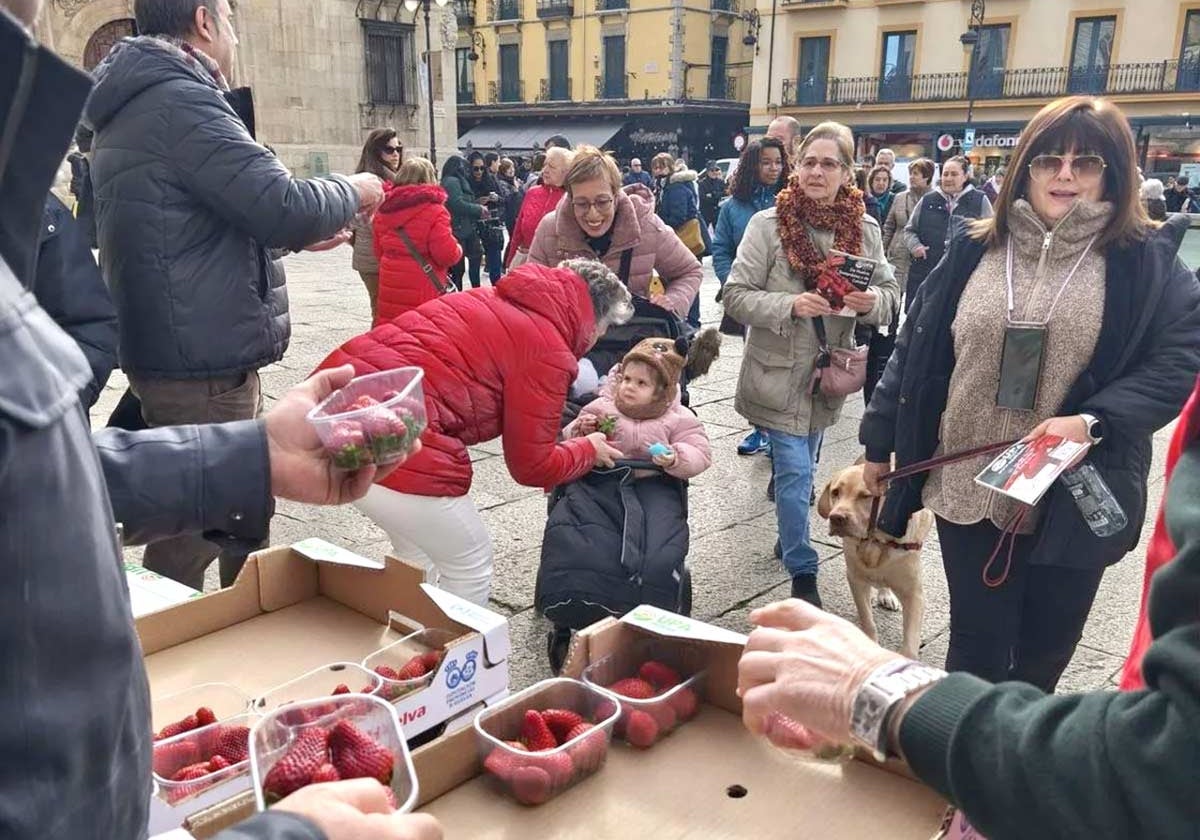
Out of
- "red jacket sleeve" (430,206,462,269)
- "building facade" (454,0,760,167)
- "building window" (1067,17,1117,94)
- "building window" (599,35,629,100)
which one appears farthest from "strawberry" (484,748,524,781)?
"building window" (599,35,629,100)

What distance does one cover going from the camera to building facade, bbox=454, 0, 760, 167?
127ft

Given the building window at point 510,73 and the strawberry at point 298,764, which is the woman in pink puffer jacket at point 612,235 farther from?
the building window at point 510,73

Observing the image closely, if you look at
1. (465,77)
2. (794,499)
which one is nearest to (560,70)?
(465,77)

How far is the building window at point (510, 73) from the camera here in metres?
42.5

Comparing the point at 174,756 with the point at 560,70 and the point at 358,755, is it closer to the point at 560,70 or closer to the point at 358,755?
the point at 358,755

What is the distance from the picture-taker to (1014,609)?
2.65 meters

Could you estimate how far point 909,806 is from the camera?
1.80m

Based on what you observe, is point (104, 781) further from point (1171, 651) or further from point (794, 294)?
point (794, 294)

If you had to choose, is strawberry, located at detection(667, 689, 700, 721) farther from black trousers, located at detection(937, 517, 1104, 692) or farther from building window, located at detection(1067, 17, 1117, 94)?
building window, located at detection(1067, 17, 1117, 94)

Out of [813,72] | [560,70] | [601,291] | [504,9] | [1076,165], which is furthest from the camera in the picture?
[504,9]

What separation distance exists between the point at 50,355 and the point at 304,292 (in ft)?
37.9

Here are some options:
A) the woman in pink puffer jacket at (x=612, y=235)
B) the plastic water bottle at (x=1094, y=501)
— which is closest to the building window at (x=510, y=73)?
the woman in pink puffer jacket at (x=612, y=235)

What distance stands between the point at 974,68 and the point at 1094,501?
34.1 metres

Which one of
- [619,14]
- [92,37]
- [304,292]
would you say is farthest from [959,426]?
[619,14]
